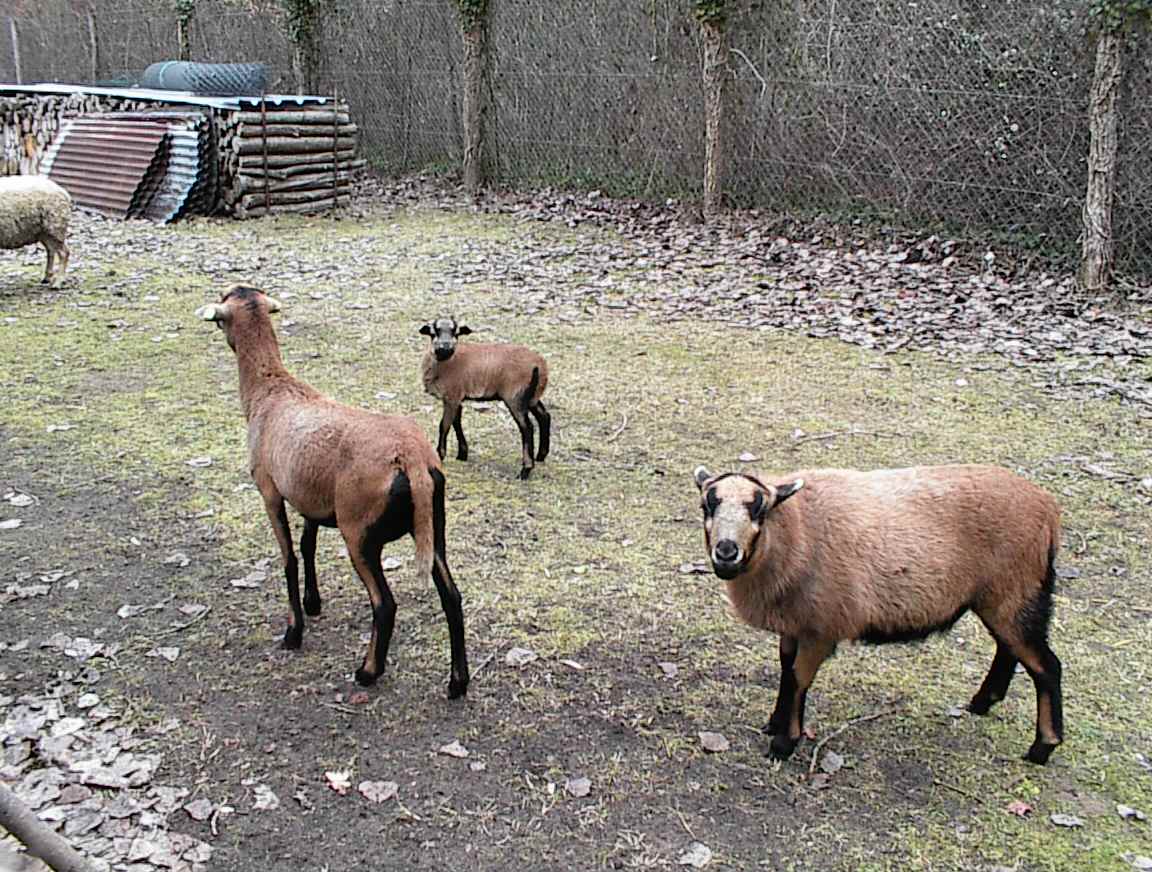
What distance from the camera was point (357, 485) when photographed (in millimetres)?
3525

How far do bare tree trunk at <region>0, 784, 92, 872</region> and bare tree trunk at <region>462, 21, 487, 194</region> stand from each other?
44.7ft

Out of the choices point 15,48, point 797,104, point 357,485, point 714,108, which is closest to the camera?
point 357,485

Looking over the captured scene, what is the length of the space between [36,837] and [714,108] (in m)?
11.2

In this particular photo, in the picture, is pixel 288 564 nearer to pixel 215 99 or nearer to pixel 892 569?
pixel 892 569

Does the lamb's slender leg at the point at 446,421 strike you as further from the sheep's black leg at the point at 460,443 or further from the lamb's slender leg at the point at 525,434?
the lamb's slender leg at the point at 525,434

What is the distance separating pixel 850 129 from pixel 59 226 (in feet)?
25.7

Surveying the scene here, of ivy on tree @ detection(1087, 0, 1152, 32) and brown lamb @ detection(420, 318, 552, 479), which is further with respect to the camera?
ivy on tree @ detection(1087, 0, 1152, 32)

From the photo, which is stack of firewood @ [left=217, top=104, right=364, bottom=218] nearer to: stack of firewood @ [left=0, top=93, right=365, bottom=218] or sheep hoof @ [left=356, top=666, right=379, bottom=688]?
stack of firewood @ [left=0, top=93, right=365, bottom=218]

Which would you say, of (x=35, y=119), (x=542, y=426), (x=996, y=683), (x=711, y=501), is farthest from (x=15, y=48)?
(x=996, y=683)

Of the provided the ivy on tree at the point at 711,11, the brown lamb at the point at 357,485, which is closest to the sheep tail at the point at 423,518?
the brown lamb at the point at 357,485

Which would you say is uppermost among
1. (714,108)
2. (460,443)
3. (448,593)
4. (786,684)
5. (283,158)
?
(714,108)

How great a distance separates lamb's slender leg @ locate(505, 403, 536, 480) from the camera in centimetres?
562

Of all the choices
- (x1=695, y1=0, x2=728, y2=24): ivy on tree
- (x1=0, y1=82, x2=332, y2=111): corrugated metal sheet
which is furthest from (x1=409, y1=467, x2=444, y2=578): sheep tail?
(x1=0, y1=82, x2=332, y2=111): corrugated metal sheet

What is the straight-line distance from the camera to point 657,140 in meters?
13.1
